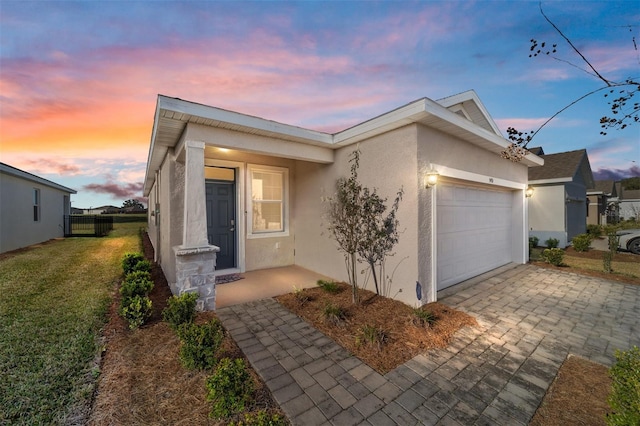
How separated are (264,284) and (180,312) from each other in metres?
2.21

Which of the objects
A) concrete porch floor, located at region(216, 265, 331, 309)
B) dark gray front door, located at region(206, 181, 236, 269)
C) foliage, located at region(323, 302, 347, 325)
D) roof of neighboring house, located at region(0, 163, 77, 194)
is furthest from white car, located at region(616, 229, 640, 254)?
roof of neighboring house, located at region(0, 163, 77, 194)

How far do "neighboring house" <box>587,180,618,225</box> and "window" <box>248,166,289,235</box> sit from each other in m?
22.8

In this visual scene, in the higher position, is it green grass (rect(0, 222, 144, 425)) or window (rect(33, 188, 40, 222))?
window (rect(33, 188, 40, 222))

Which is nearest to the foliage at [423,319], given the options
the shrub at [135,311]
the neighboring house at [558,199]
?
the shrub at [135,311]

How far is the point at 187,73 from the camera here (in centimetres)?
639

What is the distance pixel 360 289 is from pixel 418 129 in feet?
11.1

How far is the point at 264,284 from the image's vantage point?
562 cm

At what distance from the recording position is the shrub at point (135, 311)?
3.65m

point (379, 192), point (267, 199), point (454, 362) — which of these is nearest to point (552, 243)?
point (379, 192)

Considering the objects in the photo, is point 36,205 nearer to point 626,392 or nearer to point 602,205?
point 626,392

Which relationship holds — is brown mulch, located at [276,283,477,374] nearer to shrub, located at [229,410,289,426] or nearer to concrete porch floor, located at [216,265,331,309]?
concrete porch floor, located at [216,265,331,309]

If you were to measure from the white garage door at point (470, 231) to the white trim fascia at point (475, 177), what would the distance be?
27 cm

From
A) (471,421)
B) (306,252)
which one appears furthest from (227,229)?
(471,421)

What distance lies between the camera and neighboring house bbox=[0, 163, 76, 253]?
974 cm
